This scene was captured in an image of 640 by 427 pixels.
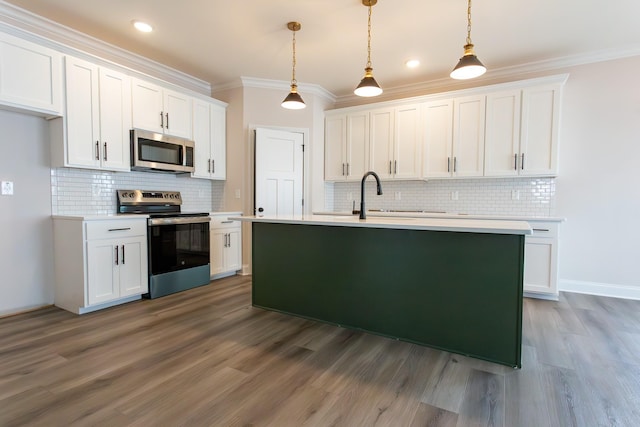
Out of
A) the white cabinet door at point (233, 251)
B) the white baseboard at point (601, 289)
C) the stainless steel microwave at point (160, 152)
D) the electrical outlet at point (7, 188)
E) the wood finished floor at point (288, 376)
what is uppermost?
the stainless steel microwave at point (160, 152)

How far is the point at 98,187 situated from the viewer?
3.56 metres

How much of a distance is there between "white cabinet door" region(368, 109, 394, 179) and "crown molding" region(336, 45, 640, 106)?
53 centimetres

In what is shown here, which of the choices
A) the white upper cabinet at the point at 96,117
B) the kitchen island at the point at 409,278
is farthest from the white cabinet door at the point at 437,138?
the white upper cabinet at the point at 96,117

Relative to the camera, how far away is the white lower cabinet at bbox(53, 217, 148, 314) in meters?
2.96

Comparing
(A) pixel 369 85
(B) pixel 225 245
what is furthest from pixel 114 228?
(A) pixel 369 85

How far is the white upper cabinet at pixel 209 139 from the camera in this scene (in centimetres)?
432

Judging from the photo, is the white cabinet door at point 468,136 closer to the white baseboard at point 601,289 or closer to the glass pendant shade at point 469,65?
the white baseboard at point 601,289

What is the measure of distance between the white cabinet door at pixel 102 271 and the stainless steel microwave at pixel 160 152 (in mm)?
1005

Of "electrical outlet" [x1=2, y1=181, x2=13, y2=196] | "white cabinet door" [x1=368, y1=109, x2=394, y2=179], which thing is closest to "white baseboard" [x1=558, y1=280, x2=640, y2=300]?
"white cabinet door" [x1=368, y1=109, x2=394, y2=179]

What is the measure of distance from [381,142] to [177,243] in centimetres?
308

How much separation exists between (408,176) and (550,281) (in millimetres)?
2068

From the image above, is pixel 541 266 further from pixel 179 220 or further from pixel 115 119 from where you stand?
pixel 115 119

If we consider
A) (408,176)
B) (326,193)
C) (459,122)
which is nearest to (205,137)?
(326,193)

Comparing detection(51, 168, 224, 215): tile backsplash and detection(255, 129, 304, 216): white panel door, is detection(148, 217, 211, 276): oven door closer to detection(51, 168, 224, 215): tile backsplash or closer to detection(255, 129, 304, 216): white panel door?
detection(51, 168, 224, 215): tile backsplash
